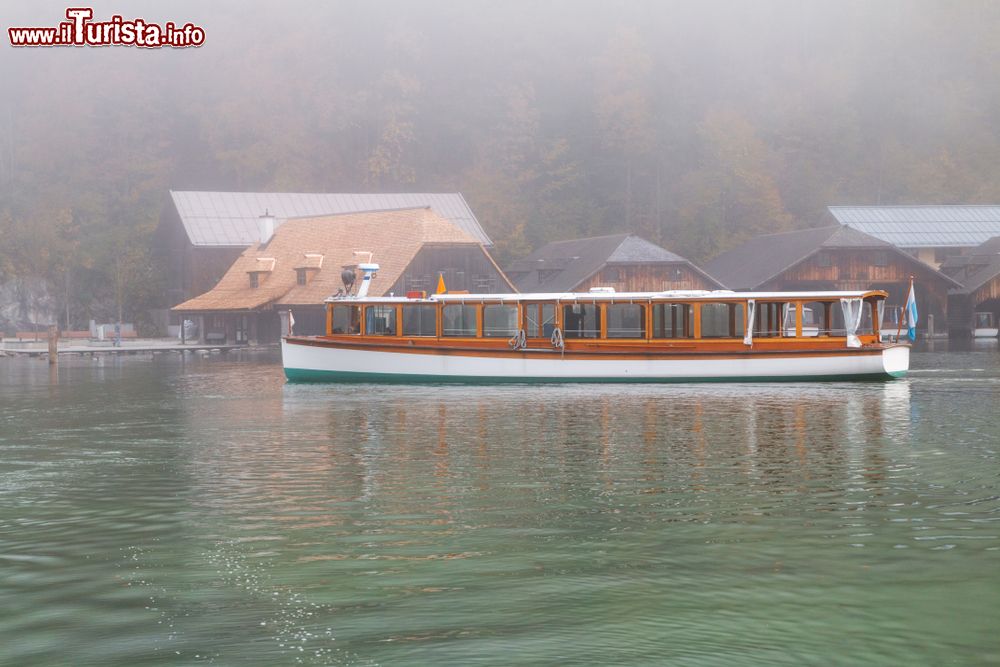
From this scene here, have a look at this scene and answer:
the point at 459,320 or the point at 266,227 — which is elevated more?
the point at 266,227

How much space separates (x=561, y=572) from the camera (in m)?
11.9

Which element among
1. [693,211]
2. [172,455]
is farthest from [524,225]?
[172,455]

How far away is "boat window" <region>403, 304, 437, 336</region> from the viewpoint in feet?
135

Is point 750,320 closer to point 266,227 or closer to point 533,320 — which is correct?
point 533,320

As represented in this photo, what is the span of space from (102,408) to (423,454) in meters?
13.1

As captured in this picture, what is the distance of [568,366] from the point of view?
39219 millimetres

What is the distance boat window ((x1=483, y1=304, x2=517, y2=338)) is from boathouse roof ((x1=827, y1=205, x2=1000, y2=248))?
55.7 metres

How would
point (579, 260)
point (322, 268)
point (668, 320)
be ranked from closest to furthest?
point (668, 320) → point (322, 268) → point (579, 260)

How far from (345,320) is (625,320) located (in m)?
9.11

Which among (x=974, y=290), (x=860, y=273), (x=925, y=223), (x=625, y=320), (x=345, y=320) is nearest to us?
(x=625, y=320)

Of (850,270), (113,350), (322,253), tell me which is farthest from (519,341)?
(850,270)

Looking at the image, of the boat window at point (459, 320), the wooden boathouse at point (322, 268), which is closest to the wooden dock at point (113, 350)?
the wooden boathouse at point (322, 268)

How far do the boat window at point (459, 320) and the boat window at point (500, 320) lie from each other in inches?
18.9

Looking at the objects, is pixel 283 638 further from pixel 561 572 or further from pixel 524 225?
pixel 524 225
